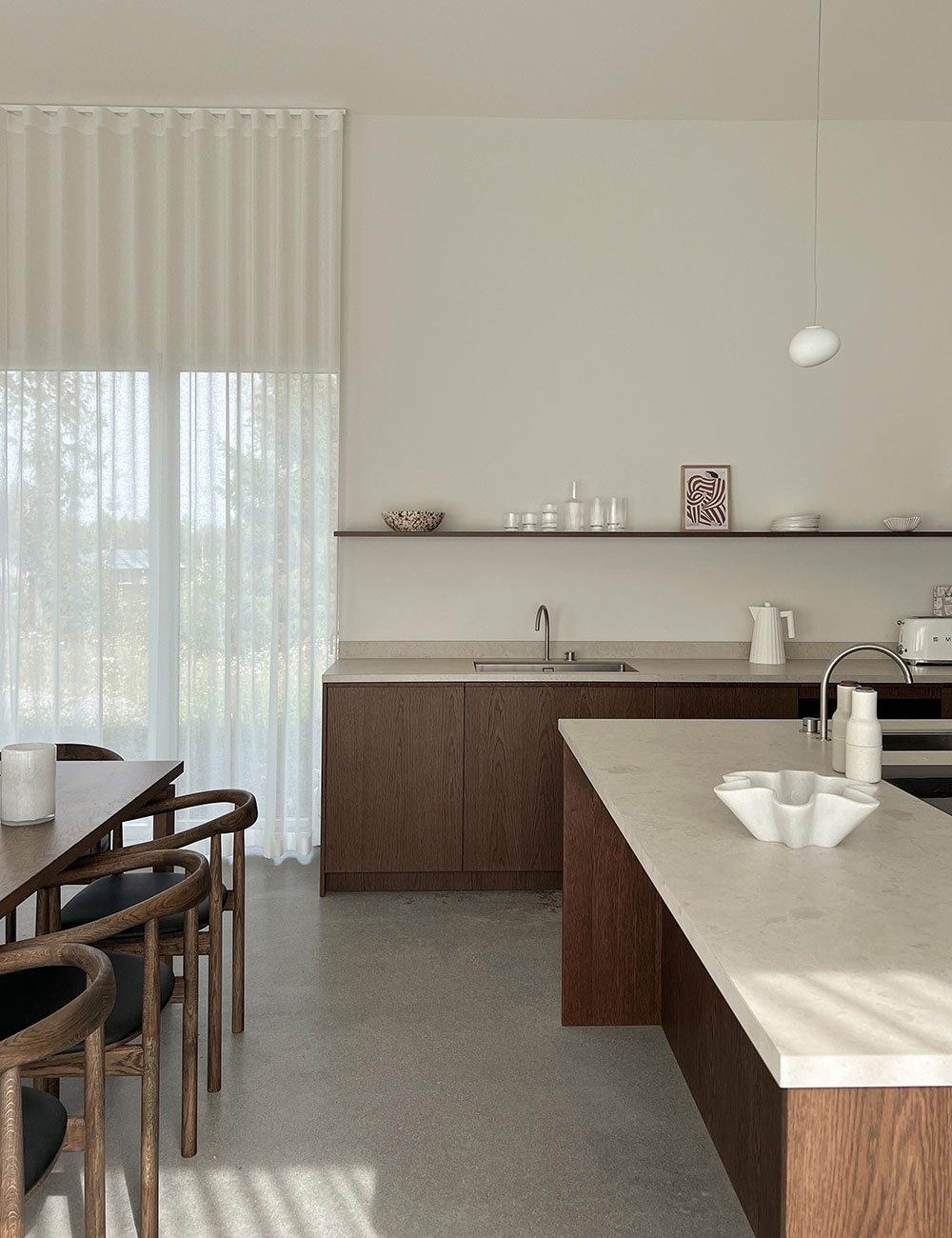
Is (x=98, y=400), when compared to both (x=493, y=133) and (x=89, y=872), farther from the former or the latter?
(x=89, y=872)

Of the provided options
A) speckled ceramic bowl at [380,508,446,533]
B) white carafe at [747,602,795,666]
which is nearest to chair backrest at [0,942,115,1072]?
speckled ceramic bowl at [380,508,446,533]

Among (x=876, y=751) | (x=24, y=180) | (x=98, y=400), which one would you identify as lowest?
(x=876, y=751)

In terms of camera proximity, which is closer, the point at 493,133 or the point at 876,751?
the point at 876,751

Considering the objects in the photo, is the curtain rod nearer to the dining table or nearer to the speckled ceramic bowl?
the speckled ceramic bowl

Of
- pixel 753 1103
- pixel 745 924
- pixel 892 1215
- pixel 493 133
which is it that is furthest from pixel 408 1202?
pixel 493 133

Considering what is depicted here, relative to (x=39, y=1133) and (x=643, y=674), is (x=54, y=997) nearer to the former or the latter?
(x=39, y=1133)

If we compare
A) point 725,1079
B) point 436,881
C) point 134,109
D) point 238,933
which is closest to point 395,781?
point 436,881

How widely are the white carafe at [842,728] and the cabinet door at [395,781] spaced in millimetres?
2058

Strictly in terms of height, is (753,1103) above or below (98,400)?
below

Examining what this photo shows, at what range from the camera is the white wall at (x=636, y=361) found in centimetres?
455

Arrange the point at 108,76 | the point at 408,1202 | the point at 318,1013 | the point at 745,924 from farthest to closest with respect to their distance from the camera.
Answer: the point at 108,76 → the point at 318,1013 → the point at 408,1202 → the point at 745,924

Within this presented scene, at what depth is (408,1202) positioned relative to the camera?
80.0 inches

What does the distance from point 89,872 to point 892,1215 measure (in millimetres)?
1801

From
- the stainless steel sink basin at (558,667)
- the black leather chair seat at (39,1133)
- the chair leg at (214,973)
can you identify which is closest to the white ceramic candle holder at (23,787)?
the chair leg at (214,973)
